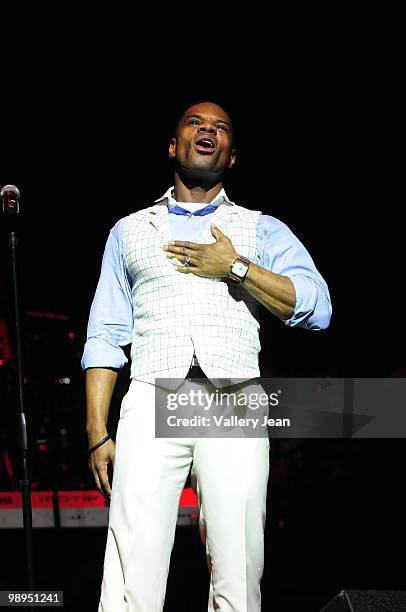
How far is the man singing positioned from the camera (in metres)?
1.56

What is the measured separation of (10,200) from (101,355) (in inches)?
25.8

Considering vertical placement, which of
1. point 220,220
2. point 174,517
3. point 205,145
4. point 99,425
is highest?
point 205,145

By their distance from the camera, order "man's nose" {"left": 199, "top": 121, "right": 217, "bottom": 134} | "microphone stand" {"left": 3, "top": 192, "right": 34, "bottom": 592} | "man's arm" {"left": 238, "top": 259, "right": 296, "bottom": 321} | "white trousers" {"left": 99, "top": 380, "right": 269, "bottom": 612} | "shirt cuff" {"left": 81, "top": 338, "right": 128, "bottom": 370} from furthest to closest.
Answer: "microphone stand" {"left": 3, "top": 192, "right": 34, "bottom": 592} → "man's nose" {"left": 199, "top": 121, "right": 217, "bottom": 134} → "shirt cuff" {"left": 81, "top": 338, "right": 128, "bottom": 370} → "man's arm" {"left": 238, "top": 259, "right": 296, "bottom": 321} → "white trousers" {"left": 99, "top": 380, "right": 269, "bottom": 612}

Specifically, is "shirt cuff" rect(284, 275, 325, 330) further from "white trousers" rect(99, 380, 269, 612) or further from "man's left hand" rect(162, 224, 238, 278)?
"white trousers" rect(99, 380, 269, 612)

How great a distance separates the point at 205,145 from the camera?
6.10 ft

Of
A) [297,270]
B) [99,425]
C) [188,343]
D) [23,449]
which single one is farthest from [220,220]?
[23,449]

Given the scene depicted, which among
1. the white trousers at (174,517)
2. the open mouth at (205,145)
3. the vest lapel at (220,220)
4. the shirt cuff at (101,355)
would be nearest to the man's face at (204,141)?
the open mouth at (205,145)

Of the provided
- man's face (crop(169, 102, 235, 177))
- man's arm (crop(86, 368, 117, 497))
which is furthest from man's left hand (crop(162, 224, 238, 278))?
man's arm (crop(86, 368, 117, 497))

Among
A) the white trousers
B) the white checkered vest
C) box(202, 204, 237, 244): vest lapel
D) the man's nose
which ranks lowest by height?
the white trousers

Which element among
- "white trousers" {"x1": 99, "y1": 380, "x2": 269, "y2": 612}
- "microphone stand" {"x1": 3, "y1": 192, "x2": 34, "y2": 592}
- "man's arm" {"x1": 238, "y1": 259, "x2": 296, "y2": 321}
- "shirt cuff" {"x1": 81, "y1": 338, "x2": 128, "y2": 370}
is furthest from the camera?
"microphone stand" {"x1": 3, "y1": 192, "x2": 34, "y2": 592}

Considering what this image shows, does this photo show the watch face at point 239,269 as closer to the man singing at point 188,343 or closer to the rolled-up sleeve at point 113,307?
the man singing at point 188,343

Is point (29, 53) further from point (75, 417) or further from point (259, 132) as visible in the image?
point (75, 417)

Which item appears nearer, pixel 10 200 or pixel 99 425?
pixel 99 425

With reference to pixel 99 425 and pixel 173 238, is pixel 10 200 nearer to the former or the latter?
pixel 173 238
